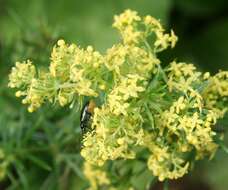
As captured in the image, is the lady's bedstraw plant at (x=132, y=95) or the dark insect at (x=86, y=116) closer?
the lady's bedstraw plant at (x=132, y=95)

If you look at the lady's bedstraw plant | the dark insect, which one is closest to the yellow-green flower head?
the lady's bedstraw plant

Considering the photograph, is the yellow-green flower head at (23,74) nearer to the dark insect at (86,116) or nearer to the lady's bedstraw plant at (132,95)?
the lady's bedstraw plant at (132,95)

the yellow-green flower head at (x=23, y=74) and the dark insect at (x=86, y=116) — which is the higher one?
the yellow-green flower head at (x=23, y=74)

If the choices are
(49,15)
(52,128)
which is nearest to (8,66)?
(52,128)

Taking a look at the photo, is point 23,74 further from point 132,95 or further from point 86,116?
point 132,95

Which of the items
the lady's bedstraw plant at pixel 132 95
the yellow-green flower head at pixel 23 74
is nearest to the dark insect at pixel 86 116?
the lady's bedstraw plant at pixel 132 95

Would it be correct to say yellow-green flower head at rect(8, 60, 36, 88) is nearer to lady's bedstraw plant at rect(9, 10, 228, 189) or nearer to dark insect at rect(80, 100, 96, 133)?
lady's bedstraw plant at rect(9, 10, 228, 189)

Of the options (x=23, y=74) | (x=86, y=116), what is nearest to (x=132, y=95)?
(x=86, y=116)

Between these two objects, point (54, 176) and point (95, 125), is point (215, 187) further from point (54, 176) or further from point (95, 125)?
point (95, 125)
